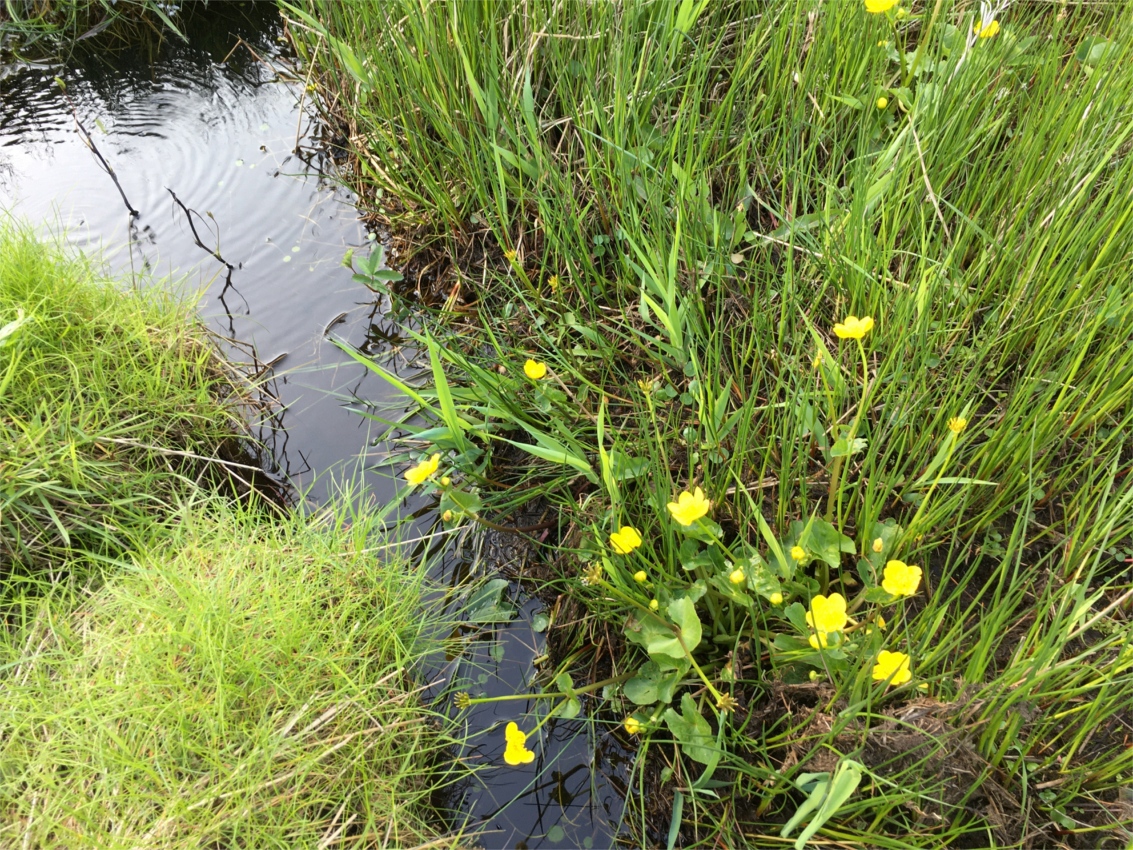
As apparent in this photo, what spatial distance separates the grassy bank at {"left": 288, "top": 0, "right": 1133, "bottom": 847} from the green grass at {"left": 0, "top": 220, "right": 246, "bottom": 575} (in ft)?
1.99

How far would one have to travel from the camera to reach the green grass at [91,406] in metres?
1.71

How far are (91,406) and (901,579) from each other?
1.97 metres

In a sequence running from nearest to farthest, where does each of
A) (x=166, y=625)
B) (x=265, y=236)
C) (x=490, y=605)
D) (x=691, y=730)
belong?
1. (x=691, y=730)
2. (x=166, y=625)
3. (x=490, y=605)
4. (x=265, y=236)

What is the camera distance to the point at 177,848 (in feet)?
3.97

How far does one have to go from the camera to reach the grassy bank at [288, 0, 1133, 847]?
1.17m

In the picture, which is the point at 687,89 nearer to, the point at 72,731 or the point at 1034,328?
the point at 1034,328

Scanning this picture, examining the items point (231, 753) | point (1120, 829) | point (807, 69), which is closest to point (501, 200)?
point (807, 69)

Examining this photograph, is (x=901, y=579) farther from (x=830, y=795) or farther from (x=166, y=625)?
(x=166, y=625)

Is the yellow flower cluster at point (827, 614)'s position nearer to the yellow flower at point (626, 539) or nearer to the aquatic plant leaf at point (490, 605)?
the yellow flower at point (626, 539)

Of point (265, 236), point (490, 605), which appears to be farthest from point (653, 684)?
point (265, 236)

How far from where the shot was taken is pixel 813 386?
1.55m

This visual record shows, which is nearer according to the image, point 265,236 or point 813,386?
point 813,386

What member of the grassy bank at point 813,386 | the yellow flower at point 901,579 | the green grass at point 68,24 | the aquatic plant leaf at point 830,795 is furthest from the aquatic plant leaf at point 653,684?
the green grass at point 68,24

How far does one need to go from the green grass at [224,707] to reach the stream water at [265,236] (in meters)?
0.18
